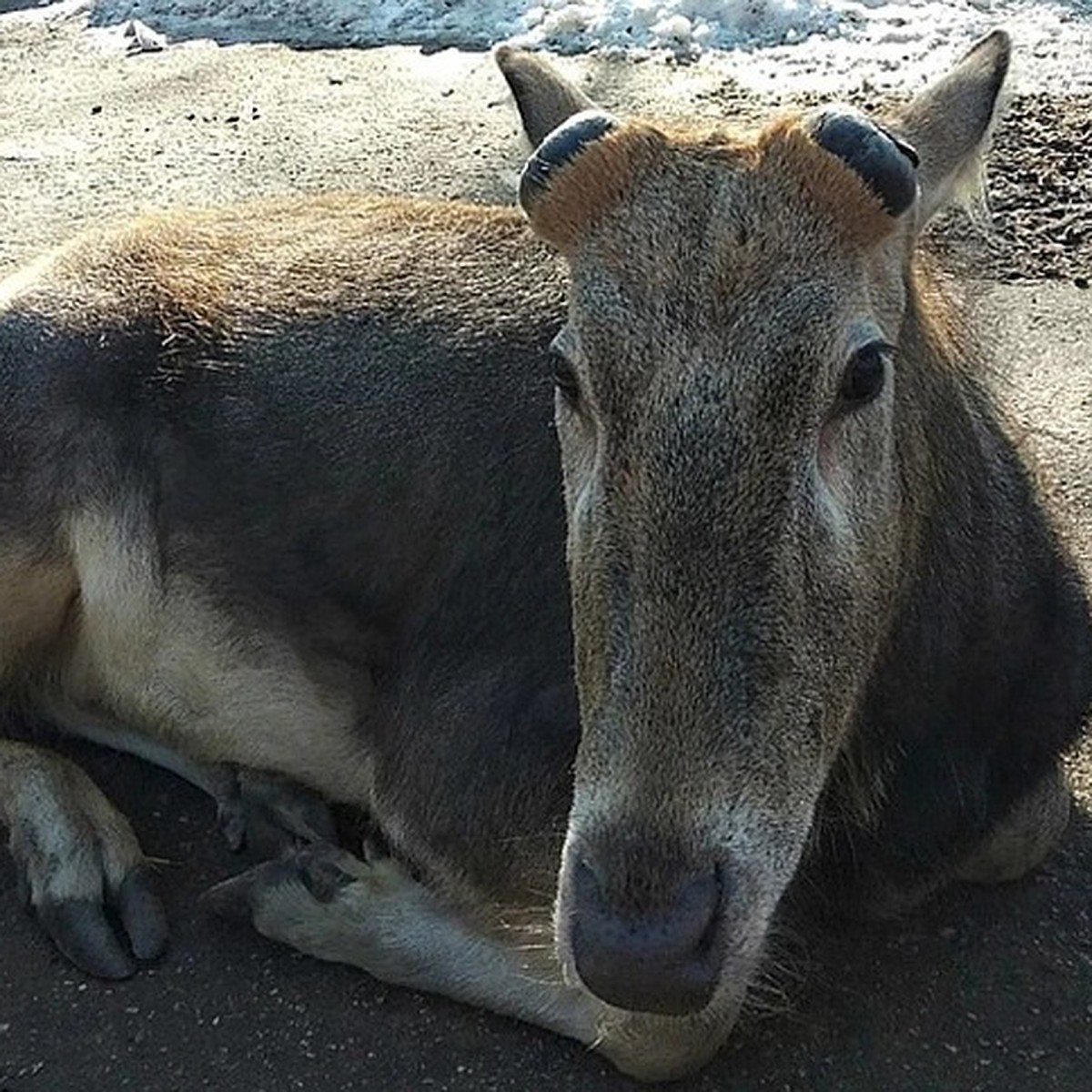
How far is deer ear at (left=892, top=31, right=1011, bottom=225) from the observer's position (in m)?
3.75

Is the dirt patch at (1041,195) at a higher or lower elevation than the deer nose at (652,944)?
lower

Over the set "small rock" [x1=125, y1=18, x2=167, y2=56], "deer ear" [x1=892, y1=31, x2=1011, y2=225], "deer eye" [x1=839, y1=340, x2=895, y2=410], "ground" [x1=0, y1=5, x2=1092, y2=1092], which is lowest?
"small rock" [x1=125, y1=18, x2=167, y2=56]

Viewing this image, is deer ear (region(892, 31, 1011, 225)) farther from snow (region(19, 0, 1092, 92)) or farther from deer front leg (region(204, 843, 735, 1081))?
snow (region(19, 0, 1092, 92))

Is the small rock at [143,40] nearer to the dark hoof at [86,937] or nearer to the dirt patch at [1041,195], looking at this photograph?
the dirt patch at [1041,195]

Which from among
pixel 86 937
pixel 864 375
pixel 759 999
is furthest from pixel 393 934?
pixel 864 375

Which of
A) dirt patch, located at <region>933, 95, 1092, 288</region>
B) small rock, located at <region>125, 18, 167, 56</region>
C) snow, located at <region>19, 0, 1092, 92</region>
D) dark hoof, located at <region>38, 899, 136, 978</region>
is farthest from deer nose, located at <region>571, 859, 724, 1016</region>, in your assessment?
small rock, located at <region>125, 18, 167, 56</region>

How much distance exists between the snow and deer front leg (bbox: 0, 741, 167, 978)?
534 centimetres

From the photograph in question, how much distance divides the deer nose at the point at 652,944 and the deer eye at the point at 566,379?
0.85 meters

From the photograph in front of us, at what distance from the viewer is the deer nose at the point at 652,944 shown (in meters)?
2.99

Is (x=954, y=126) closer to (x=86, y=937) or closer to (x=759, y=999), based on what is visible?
(x=759, y=999)

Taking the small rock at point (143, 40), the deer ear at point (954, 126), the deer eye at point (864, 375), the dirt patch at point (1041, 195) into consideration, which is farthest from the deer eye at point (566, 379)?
the small rock at point (143, 40)

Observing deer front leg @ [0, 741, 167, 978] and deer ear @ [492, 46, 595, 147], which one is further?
deer front leg @ [0, 741, 167, 978]

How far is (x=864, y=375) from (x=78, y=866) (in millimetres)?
2420

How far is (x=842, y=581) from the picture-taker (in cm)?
331
